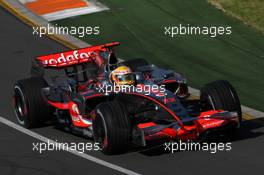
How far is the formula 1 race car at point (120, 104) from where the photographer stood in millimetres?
18531

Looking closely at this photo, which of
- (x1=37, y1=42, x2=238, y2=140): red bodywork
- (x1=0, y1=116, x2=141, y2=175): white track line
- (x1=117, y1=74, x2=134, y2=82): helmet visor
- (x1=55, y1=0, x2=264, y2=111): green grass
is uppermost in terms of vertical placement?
(x1=117, y1=74, x2=134, y2=82): helmet visor

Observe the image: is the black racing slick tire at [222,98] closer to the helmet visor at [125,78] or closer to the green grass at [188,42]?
the helmet visor at [125,78]

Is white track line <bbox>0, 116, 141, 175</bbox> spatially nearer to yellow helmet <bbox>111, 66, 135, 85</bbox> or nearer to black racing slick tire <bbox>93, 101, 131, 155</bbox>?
black racing slick tire <bbox>93, 101, 131, 155</bbox>

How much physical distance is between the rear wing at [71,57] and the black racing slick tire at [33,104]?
104cm

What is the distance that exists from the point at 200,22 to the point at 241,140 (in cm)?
1079

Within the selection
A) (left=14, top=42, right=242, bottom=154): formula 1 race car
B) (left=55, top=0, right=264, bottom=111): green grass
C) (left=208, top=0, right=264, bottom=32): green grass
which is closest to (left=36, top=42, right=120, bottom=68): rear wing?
(left=14, top=42, right=242, bottom=154): formula 1 race car

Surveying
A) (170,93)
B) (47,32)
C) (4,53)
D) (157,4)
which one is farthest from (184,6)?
(170,93)

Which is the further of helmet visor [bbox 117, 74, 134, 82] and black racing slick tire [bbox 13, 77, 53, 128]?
black racing slick tire [bbox 13, 77, 53, 128]

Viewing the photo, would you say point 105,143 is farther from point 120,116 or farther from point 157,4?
point 157,4

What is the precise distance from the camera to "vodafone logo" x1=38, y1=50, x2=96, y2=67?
22.2 m

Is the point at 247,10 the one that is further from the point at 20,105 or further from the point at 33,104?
the point at 33,104

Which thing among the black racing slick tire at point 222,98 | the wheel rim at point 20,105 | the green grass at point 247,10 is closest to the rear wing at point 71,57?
the wheel rim at point 20,105

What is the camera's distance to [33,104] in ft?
68.5

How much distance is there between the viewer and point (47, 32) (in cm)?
2972
